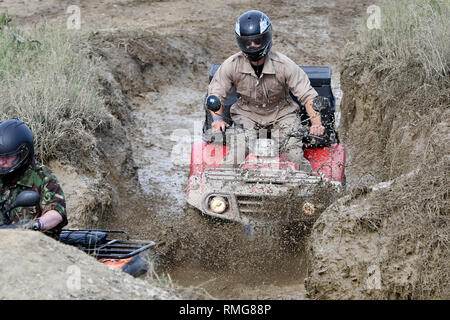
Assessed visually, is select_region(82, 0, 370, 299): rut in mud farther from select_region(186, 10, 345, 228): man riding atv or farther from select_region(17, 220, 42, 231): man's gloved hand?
select_region(17, 220, 42, 231): man's gloved hand

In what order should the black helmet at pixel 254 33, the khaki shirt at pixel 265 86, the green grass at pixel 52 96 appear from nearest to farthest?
the black helmet at pixel 254 33, the khaki shirt at pixel 265 86, the green grass at pixel 52 96

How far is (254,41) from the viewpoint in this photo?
6598 millimetres

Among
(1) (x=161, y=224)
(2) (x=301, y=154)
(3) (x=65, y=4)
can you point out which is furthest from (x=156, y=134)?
(3) (x=65, y=4)

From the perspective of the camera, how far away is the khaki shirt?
693 centimetres

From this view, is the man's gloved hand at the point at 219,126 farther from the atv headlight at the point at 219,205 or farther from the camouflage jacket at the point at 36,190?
the camouflage jacket at the point at 36,190

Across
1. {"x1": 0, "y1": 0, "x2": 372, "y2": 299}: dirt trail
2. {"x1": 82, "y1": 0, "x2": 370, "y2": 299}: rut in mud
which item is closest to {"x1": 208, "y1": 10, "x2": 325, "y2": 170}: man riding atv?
{"x1": 82, "y1": 0, "x2": 370, "y2": 299}: rut in mud

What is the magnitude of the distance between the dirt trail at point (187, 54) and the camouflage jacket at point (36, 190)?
1.62 m

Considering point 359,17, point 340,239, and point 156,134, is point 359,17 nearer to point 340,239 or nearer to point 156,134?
point 156,134

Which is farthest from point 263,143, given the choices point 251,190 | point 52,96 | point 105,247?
point 52,96

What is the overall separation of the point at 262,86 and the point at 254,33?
68 centimetres

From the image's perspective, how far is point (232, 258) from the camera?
6.14m

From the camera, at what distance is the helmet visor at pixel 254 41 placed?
259 inches

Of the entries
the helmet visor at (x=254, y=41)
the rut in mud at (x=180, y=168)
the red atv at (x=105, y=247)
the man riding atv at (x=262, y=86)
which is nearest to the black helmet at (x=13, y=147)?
the red atv at (x=105, y=247)

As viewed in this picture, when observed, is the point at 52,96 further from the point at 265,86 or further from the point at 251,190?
the point at 251,190
